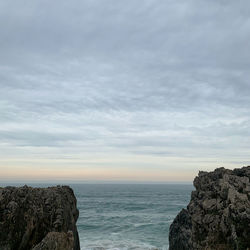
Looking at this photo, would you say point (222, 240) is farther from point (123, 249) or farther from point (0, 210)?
point (123, 249)

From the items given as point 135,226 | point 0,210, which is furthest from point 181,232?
point 135,226

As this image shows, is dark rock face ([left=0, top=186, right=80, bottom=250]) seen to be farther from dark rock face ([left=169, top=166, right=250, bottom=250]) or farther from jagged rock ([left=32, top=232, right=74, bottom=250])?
dark rock face ([left=169, top=166, right=250, bottom=250])

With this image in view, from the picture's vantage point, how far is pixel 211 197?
1529 centimetres

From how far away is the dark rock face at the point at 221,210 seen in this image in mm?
12305

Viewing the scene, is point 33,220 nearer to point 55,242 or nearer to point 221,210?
point 55,242

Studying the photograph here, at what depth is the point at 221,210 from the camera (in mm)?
13844

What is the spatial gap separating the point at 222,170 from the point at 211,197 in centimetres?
237

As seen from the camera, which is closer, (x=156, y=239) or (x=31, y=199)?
(x=31, y=199)

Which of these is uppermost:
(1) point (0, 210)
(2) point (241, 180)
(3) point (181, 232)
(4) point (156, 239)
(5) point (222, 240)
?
(2) point (241, 180)

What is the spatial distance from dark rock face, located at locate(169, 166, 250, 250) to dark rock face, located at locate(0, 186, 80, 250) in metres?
6.21

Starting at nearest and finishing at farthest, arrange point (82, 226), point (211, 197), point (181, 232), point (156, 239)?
1. point (211, 197)
2. point (181, 232)
3. point (156, 239)
4. point (82, 226)

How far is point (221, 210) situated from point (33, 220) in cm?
974

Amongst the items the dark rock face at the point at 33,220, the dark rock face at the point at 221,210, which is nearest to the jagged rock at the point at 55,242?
the dark rock face at the point at 33,220

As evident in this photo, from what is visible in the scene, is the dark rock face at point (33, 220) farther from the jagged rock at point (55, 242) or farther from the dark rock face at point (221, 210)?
the dark rock face at point (221, 210)
